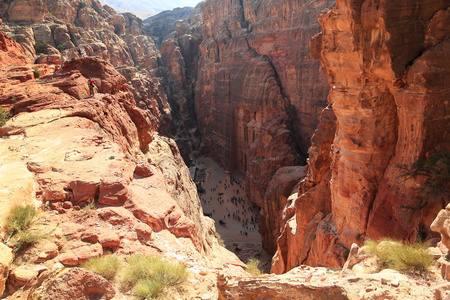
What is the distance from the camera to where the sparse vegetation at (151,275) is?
17.6 ft

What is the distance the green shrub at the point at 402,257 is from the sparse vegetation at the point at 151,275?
13.7 ft

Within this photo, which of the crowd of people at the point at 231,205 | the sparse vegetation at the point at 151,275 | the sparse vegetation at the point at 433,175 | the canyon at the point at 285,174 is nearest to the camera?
the sparse vegetation at the point at 151,275

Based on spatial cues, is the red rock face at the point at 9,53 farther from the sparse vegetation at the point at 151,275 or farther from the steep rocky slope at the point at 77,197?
the sparse vegetation at the point at 151,275

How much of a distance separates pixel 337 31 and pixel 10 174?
11672 mm

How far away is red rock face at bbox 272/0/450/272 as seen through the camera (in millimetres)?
9062

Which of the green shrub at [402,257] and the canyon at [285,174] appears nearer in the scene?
the green shrub at [402,257]

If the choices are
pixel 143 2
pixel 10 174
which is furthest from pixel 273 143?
pixel 143 2

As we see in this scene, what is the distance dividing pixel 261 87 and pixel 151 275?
34.6 m

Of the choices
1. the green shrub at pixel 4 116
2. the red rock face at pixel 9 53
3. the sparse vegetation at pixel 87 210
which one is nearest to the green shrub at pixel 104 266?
the sparse vegetation at pixel 87 210

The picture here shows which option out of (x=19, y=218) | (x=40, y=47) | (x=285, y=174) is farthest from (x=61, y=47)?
(x=19, y=218)

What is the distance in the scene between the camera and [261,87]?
125ft

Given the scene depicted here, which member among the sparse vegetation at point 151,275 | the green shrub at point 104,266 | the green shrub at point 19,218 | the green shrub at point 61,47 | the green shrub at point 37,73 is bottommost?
the sparse vegetation at point 151,275

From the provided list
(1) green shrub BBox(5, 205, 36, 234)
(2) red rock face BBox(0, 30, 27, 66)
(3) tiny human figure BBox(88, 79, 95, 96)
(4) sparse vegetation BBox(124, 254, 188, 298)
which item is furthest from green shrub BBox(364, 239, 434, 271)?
(2) red rock face BBox(0, 30, 27, 66)

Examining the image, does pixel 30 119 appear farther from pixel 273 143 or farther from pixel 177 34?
pixel 177 34
